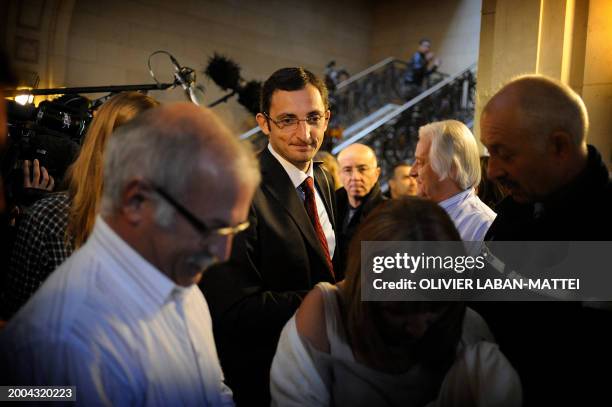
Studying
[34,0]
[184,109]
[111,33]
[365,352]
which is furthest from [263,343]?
[111,33]

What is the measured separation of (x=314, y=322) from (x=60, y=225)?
1.01m

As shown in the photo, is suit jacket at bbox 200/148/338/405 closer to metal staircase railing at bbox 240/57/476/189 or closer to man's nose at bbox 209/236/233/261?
man's nose at bbox 209/236/233/261

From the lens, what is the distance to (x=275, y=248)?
2010 millimetres

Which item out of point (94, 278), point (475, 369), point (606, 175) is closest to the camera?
point (94, 278)

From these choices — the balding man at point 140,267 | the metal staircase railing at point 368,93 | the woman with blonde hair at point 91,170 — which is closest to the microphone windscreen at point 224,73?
the woman with blonde hair at point 91,170

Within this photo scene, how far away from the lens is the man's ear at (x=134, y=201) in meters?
1.10

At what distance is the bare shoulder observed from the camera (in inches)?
54.6

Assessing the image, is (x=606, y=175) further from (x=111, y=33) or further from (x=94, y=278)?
(x=111, y=33)

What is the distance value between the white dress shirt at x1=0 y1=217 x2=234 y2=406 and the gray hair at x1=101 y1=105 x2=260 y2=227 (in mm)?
122

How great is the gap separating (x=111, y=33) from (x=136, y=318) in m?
11.3

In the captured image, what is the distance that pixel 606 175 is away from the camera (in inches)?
60.6

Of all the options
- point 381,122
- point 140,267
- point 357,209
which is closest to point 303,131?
point 140,267

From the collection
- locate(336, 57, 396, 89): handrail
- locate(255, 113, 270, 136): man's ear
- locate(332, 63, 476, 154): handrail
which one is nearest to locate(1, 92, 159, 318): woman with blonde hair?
locate(255, 113, 270, 136): man's ear

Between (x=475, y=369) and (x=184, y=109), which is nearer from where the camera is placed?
(x=184, y=109)
